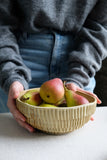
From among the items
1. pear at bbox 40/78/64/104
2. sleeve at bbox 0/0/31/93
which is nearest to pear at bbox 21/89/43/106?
pear at bbox 40/78/64/104

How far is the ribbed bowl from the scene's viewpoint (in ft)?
1.51

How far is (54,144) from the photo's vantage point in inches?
19.5

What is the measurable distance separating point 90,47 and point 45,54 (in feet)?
0.56

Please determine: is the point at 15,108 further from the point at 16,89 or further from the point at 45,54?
the point at 45,54

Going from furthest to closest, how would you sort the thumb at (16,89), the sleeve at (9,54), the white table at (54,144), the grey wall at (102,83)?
the grey wall at (102,83) < the sleeve at (9,54) < the thumb at (16,89) < the white table at (54,144)

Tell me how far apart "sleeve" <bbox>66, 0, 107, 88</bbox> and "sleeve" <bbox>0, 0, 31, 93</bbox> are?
0.55 ft

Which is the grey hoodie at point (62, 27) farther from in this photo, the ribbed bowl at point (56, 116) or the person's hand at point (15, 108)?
the ribbed bowl at point (56, 116)

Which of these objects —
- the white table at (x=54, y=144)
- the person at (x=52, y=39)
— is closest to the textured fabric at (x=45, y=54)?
the person at (x=52, y=39)

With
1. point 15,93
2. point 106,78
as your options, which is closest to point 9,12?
point 15,93

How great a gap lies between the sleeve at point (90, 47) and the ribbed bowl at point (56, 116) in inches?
9.9

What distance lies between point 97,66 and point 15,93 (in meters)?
0.37

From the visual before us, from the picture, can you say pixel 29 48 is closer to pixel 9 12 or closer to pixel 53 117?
pixel 9 12

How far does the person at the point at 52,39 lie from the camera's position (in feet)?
2.49

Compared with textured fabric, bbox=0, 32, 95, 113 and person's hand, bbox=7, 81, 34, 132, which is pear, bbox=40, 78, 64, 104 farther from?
textured fabric, bbox=0, 32, 95, 113
